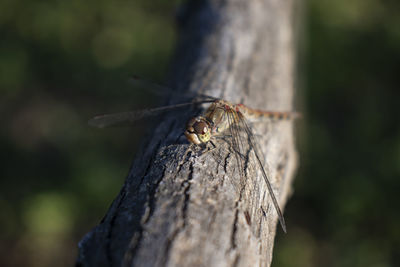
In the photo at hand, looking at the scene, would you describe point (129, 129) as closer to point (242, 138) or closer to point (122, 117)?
point (122, 117)

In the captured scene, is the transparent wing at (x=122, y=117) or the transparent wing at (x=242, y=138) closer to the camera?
the transparent wing at (x=242, y=138)

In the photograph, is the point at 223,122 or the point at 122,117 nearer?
the point at 223,122

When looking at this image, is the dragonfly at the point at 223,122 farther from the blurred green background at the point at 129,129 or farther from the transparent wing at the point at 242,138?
the blurred green background at the point at 129,129

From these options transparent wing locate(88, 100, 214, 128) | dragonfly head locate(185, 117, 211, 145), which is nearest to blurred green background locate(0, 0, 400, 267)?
transparent wing locate(88, 100, 214, 128)

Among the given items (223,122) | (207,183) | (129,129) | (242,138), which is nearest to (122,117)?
(223,122)

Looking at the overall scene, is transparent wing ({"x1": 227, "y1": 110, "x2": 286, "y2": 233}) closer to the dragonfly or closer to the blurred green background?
the dragonfly

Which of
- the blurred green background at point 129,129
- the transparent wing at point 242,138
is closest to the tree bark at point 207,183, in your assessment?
the transparent wing at point 242,138
